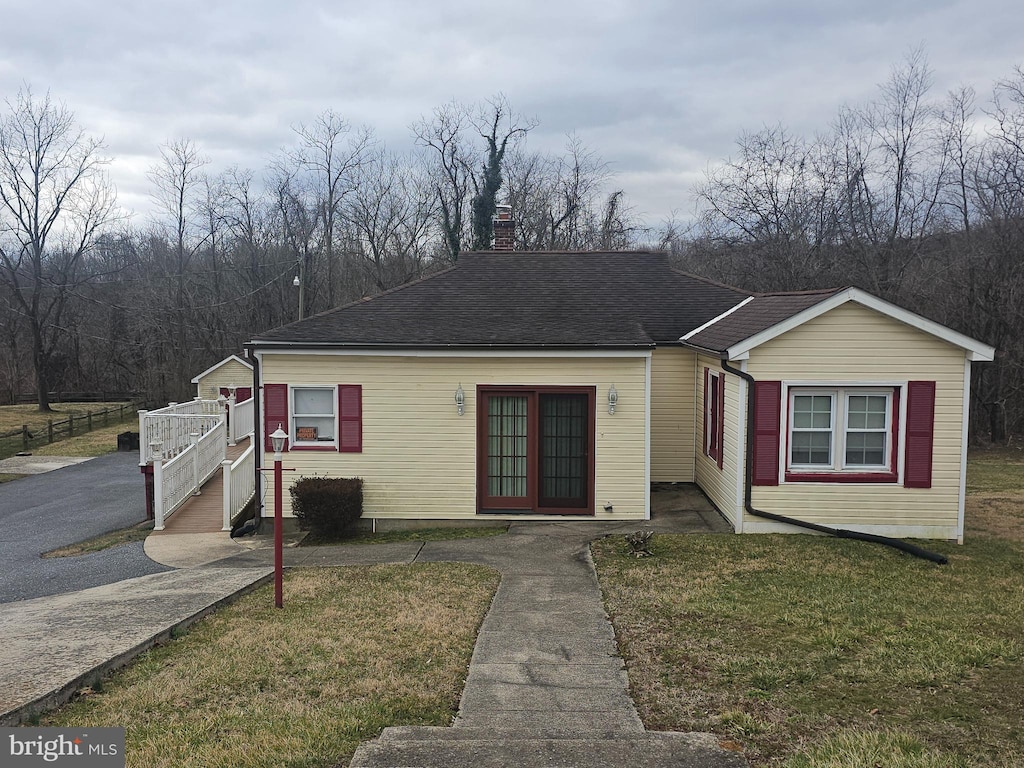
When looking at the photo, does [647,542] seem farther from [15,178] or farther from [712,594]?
[15,178]

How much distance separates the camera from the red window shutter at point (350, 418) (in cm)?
1237

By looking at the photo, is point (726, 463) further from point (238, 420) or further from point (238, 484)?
point (238, 420)

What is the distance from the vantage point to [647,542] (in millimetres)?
10453

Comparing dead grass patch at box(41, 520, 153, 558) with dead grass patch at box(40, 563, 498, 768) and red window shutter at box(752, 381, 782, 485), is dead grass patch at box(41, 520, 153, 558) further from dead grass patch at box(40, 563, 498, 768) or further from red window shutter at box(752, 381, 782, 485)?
red window shutter at box(752, 381, 782, 485)

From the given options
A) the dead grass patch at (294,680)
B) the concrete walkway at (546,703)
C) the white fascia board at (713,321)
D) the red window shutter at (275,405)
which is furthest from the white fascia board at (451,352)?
the dead grass patch at (294,680)

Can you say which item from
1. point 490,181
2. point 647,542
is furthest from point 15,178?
point 647,542

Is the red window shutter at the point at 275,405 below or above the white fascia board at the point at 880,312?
below

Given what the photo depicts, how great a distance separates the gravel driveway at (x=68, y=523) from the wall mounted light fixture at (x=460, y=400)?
499 cm

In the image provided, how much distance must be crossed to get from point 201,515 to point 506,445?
19.3 ft

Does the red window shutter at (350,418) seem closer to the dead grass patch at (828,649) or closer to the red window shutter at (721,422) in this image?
the dead grass patch at (828,649)

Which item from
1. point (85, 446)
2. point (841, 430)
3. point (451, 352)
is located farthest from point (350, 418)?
point (85, 446)

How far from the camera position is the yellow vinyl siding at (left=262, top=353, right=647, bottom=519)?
1225 cm

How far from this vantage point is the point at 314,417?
12.5m

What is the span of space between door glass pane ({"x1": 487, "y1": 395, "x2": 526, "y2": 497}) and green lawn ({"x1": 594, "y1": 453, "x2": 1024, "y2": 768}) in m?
2.22
